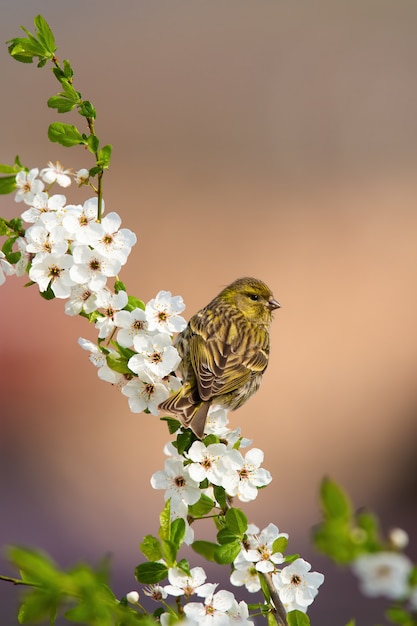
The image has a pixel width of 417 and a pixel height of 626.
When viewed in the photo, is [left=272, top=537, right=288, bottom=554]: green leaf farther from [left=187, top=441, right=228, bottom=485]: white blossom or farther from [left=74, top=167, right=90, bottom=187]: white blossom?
[left=74, top=167, right=90, bottom=187]: white blossom

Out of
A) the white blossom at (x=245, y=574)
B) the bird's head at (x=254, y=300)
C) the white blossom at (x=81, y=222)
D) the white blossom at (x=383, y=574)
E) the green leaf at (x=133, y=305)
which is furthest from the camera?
the bird's head at (x=254, y=300)

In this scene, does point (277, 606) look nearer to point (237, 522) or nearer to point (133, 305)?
point (237, 522)

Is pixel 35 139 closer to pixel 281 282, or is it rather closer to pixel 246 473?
pixel 281 282

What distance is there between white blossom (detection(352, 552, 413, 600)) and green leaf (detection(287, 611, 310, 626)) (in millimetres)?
647

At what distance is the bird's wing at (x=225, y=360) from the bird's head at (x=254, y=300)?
229 millimetres

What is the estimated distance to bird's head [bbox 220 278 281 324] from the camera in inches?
125

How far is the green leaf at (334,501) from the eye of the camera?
693mm

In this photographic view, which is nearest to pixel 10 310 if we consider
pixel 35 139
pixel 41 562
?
pixel 35 139

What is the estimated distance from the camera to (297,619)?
1.29 m

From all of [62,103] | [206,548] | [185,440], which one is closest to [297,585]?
Answer: [206,548]

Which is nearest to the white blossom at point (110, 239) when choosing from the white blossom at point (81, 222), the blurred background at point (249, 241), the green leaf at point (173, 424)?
the white blossom at point (81, 222)

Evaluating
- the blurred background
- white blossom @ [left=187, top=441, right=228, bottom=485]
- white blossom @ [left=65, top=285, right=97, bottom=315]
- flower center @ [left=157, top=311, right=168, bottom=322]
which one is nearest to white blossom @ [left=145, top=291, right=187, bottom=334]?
flower center @ [left=157, top=311, right=168, bottom=322]

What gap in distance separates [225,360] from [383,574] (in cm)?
200

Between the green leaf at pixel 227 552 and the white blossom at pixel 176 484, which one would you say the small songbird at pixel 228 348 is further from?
the green leaf at pixel 227 552
